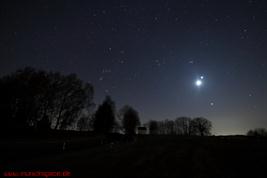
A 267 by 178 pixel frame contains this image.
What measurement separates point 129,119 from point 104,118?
1917cm

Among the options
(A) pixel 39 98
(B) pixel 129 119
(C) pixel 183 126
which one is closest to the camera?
(A) pixel 39 98

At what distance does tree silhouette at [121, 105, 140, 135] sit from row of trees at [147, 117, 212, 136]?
1389 inches

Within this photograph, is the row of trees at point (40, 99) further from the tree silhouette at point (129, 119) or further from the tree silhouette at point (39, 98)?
the tree silhouette at point (129, 119)

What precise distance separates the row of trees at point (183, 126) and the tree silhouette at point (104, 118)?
182 ft

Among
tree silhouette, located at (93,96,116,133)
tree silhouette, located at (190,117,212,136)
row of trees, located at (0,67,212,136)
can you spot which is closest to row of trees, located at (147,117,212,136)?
tree silhouette, located at (190,117,212,136)

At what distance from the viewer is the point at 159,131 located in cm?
13712

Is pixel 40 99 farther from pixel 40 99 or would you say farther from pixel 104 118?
pixel 104 118

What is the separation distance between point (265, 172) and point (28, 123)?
47.7 metres

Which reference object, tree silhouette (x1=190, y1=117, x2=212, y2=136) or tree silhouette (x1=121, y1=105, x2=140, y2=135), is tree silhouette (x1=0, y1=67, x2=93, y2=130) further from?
tree silhouette (x1=190, y1=117, x2=212, y2=136)

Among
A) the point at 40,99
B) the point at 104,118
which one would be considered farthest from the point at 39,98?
the point at 104,118

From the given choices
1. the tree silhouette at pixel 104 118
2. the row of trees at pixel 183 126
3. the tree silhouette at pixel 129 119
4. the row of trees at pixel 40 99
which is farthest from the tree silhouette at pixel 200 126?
the row of trees at pixel 40 99

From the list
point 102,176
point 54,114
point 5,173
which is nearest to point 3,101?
point 54,114

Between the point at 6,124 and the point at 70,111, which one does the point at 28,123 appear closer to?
the point at 6,124

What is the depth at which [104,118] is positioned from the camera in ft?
210
